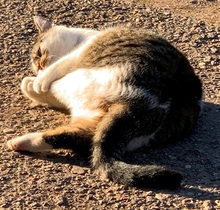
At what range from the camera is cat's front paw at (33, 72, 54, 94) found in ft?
18.5

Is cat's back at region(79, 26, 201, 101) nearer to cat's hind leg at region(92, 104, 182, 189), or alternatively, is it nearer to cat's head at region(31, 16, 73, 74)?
cat's hind leg at region(92, 104, 182, 189)

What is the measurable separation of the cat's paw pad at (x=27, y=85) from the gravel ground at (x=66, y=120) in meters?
0.14

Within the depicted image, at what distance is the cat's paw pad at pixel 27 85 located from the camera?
5.86 metres

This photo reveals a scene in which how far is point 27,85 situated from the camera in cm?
588

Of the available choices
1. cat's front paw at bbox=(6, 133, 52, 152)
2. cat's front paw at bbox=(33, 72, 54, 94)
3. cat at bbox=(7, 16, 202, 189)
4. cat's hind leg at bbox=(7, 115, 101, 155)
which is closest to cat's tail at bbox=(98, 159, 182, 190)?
cat at bbox=(7, 16, 202, 189)

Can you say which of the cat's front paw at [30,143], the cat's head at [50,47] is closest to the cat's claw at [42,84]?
the cat's head at [50,47]

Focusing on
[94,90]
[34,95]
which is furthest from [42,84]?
[94,90]

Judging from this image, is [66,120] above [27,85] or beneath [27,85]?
beneath

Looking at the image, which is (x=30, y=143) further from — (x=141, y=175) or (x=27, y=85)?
(x=27, y=85)

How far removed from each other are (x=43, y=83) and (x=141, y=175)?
1517 millimetres

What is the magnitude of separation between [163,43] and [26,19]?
2635mm

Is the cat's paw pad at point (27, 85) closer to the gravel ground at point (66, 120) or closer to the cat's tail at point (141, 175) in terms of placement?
the gravel ground at point (66, 120)

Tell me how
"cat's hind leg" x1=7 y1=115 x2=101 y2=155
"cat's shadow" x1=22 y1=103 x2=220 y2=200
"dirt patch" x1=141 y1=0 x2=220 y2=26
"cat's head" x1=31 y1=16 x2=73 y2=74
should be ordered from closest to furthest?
"cat's shadow" x1=22 y1=103 x2=220 y2=200
"cat's hind leg" x1=7 y1=115 x2=101 y2=155
"cat's head" x1=31 y1=16 x2=73 y2=74
"dirt patch" x1=141 y1=0 x2=220 y2=26

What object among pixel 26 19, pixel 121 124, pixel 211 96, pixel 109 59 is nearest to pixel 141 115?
pixel 121 124
